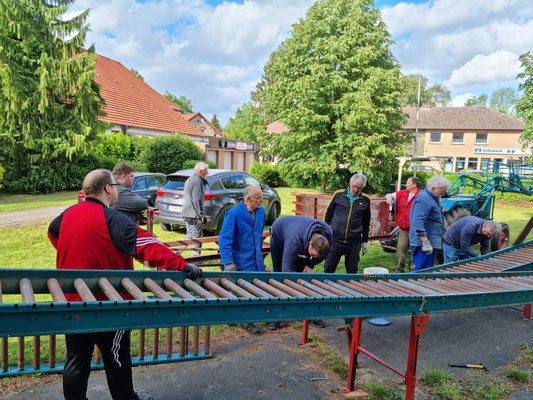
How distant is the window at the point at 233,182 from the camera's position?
10.1 m

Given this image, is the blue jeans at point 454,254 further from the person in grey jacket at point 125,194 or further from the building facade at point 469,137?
the building facade at point 469,137

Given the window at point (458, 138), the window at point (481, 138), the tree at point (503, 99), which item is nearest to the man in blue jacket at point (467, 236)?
the window at point (458, 138)

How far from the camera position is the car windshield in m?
9.59

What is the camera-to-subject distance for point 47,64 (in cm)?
1716

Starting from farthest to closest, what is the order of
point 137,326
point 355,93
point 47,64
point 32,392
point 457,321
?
point 355,93 → point 47,64 → point 457,321 → point 32,392 → point 137,326

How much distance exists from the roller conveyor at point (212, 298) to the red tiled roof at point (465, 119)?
43537mm

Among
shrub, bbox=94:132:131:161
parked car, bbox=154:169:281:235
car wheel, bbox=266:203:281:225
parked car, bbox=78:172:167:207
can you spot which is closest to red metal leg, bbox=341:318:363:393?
parked car, bbox=154:169:281:235

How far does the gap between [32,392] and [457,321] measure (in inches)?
197

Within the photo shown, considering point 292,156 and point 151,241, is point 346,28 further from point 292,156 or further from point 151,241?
point 151,241

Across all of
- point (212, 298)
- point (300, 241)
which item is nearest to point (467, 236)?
point (300, 241)

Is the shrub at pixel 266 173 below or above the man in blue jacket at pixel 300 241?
above

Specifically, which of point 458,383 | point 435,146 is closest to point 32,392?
point 458,383

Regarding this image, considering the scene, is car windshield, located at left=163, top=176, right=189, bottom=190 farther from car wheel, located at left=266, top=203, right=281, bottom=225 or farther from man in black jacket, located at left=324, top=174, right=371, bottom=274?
man in black jacket, located at left=324, top=174, right=371, bottom=274

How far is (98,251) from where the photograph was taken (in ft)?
8.53
